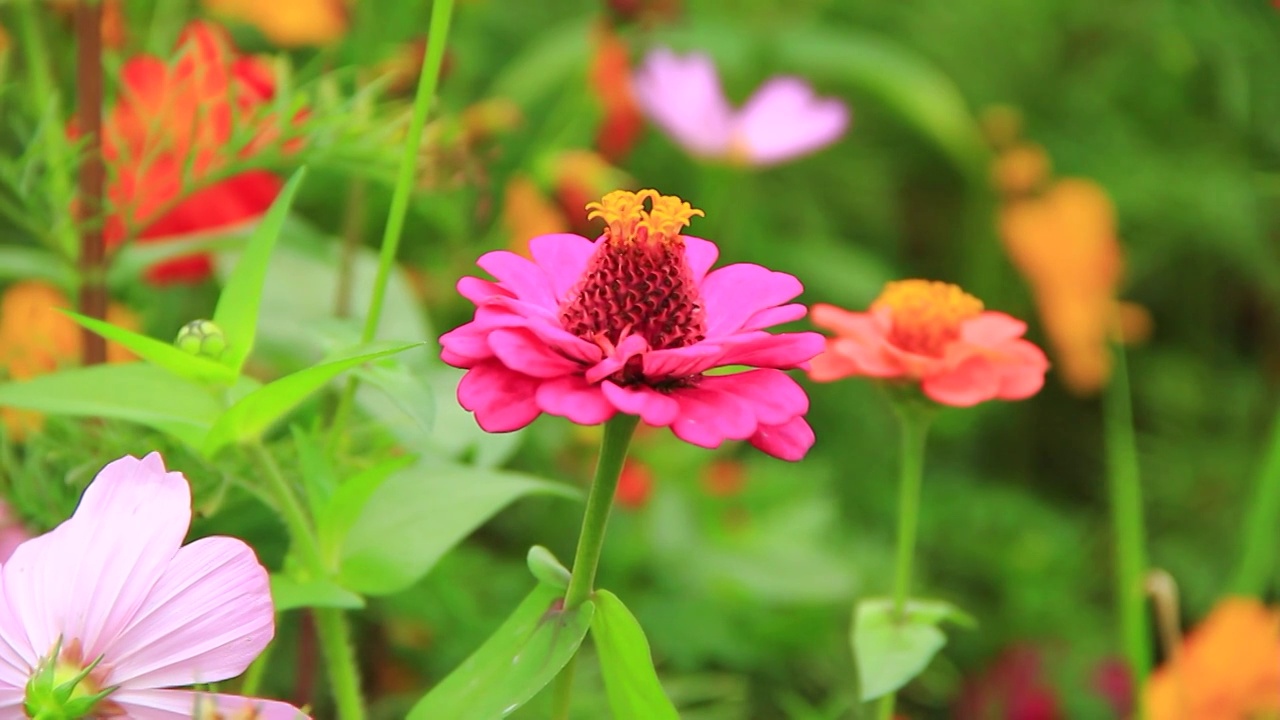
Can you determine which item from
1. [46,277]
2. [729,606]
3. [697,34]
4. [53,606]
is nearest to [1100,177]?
[697,34]

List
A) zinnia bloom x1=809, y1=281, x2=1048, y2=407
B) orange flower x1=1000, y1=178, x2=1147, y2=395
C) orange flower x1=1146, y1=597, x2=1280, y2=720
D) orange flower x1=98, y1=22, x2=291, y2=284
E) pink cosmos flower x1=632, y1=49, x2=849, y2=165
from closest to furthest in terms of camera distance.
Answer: zinnia bloom x1=809, y1=281, x2=1048, y2=407 < orange flower x1=98, y1=22, x2=291, y2=284 < orange flower x1=1146, y1=597, x2=1280, y2=720 < pink cosmos flower x1=632, y1=49, x2=849, y2=165 < orange flower x1=1000, y1=178, x2=1147, y2=395

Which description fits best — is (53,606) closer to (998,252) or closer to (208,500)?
(208,500)

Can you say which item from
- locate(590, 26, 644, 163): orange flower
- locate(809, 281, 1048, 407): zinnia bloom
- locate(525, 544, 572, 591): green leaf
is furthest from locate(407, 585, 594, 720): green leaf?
locate(590, 26, 644, 163): orange flower

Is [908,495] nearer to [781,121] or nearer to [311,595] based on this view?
[311,595]

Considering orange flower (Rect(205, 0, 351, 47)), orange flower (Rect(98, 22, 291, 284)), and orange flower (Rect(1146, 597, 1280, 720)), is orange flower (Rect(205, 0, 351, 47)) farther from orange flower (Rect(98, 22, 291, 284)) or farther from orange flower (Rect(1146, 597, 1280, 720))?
orange flower (Rect(1146, 597, 1280, 720))

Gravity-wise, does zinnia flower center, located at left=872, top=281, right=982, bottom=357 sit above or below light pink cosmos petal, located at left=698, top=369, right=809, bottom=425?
above

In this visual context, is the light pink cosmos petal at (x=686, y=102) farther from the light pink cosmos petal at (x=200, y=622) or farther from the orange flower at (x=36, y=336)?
the light pink cosmos petal at (x=200, y=622)

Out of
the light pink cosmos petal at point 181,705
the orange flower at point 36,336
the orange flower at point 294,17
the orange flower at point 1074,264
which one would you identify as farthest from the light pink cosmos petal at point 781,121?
the light pink cosmos petal at point 181,705
